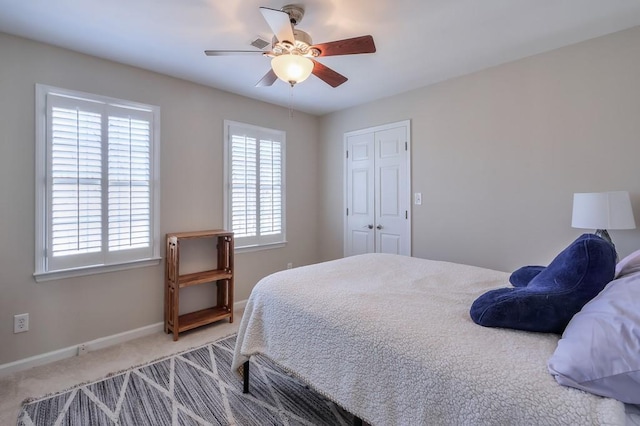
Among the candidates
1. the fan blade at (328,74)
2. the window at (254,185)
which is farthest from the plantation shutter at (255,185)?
the fan blade at (328,74)

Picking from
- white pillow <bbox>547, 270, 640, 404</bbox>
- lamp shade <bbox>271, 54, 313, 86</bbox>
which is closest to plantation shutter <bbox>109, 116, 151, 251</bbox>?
lamp shade <bbox>271, 54, 313, 86</bbox>

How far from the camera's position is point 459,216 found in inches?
123

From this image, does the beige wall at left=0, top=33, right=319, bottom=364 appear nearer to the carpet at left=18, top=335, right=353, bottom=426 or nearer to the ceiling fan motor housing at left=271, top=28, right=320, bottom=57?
the carpet at left=18, top=335, right=353, bottom=426

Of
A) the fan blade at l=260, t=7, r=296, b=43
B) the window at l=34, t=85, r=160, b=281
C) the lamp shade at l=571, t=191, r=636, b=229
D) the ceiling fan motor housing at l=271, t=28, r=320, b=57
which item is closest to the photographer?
the fan blade at l=260, t=7, r=296, b=43

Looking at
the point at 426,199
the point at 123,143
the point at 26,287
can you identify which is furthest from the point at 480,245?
the point at 26,287

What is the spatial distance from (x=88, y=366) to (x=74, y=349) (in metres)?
0.29

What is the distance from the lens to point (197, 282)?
2.97m

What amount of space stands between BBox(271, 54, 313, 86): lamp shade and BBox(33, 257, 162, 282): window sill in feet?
7.11

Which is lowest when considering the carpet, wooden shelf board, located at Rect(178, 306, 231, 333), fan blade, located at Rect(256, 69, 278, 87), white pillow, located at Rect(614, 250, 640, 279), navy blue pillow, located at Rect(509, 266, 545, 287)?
the carpet

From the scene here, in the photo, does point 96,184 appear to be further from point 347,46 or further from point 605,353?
point 605,353

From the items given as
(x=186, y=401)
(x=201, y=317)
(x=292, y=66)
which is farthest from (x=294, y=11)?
(x=201, y=317)

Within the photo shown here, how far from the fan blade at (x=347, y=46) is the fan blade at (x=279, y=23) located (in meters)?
0.18

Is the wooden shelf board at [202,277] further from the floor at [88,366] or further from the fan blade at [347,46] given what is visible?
the fan blade at [347,46]

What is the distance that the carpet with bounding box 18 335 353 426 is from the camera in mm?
1791
